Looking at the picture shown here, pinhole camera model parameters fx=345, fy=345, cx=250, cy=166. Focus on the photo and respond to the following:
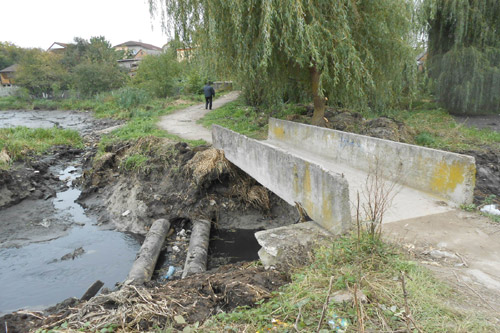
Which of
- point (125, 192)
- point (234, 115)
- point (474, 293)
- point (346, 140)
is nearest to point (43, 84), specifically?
point (234, 115)

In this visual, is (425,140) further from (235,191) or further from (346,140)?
(235,191)

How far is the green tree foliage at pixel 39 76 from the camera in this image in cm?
3956

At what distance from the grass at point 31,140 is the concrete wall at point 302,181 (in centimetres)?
1014

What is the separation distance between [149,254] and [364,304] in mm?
4842

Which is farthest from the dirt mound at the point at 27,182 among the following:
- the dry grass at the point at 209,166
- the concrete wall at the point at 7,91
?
the concrete wall at the point at 7,91

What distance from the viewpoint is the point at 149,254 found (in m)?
6.78

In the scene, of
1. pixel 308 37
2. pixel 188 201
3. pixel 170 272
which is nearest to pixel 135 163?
pixel 188 201

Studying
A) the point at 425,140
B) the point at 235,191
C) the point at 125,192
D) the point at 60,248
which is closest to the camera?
the point at 60,248

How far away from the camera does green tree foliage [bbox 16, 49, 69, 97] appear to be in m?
39.6

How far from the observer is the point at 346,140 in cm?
699

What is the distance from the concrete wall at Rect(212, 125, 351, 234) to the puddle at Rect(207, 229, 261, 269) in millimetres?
1701

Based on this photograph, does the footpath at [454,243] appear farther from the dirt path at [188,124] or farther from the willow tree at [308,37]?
the dirt path at [188,124]

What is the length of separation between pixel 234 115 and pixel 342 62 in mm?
7526

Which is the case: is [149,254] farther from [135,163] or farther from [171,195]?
[135,163]
